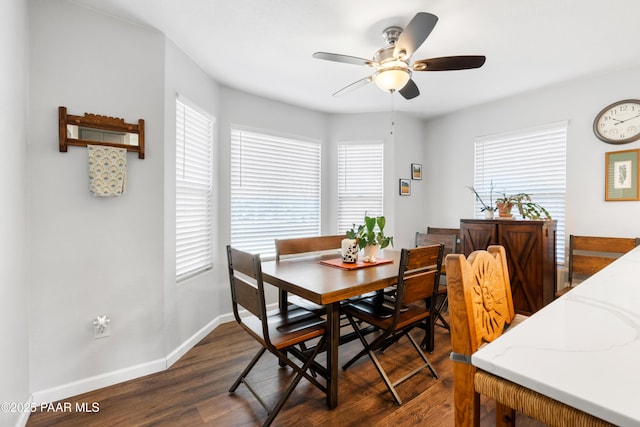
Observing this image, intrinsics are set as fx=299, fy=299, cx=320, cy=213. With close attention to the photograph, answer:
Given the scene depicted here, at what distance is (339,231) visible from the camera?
420 centimetres

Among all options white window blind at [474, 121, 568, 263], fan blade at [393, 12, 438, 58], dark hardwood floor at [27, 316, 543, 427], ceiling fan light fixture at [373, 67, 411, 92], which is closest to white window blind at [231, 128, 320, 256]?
dark hardwood floor at [27, 316, 543, 427]

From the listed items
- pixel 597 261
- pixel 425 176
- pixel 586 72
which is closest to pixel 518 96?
pixel 586 72

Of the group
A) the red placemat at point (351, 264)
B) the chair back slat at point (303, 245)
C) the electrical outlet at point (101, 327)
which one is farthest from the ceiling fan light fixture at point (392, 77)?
the electrical outlet at point (101, 327)

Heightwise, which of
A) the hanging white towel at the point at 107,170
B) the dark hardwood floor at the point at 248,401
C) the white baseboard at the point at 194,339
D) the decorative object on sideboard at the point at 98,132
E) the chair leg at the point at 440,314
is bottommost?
the dark hardwood floor at the point at 248,401

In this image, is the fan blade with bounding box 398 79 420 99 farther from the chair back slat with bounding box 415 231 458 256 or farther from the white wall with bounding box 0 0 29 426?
the white wall with bounding box 0 0 29 426

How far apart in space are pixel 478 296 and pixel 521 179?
10.5 ft

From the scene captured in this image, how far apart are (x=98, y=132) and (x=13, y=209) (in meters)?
0.70

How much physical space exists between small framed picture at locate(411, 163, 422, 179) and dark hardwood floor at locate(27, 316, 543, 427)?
2.56 meters

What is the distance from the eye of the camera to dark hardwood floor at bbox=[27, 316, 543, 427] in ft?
5.78

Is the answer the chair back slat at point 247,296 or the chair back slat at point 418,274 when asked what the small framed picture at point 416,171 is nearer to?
the chair back slat at point 418,274

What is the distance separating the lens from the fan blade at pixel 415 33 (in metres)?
1.58

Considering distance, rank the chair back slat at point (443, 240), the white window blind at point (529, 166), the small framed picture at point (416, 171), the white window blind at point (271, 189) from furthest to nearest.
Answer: the small framed picture at point (416, 171) < the white window blind at point (271, 189) < the white window blind at point (529, 166) < the chair back slat at point (443, 240)

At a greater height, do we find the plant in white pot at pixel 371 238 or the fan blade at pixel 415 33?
the fan blade at pixel 415 33

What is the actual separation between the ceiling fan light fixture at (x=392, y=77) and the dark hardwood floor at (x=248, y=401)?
83.6 inches
